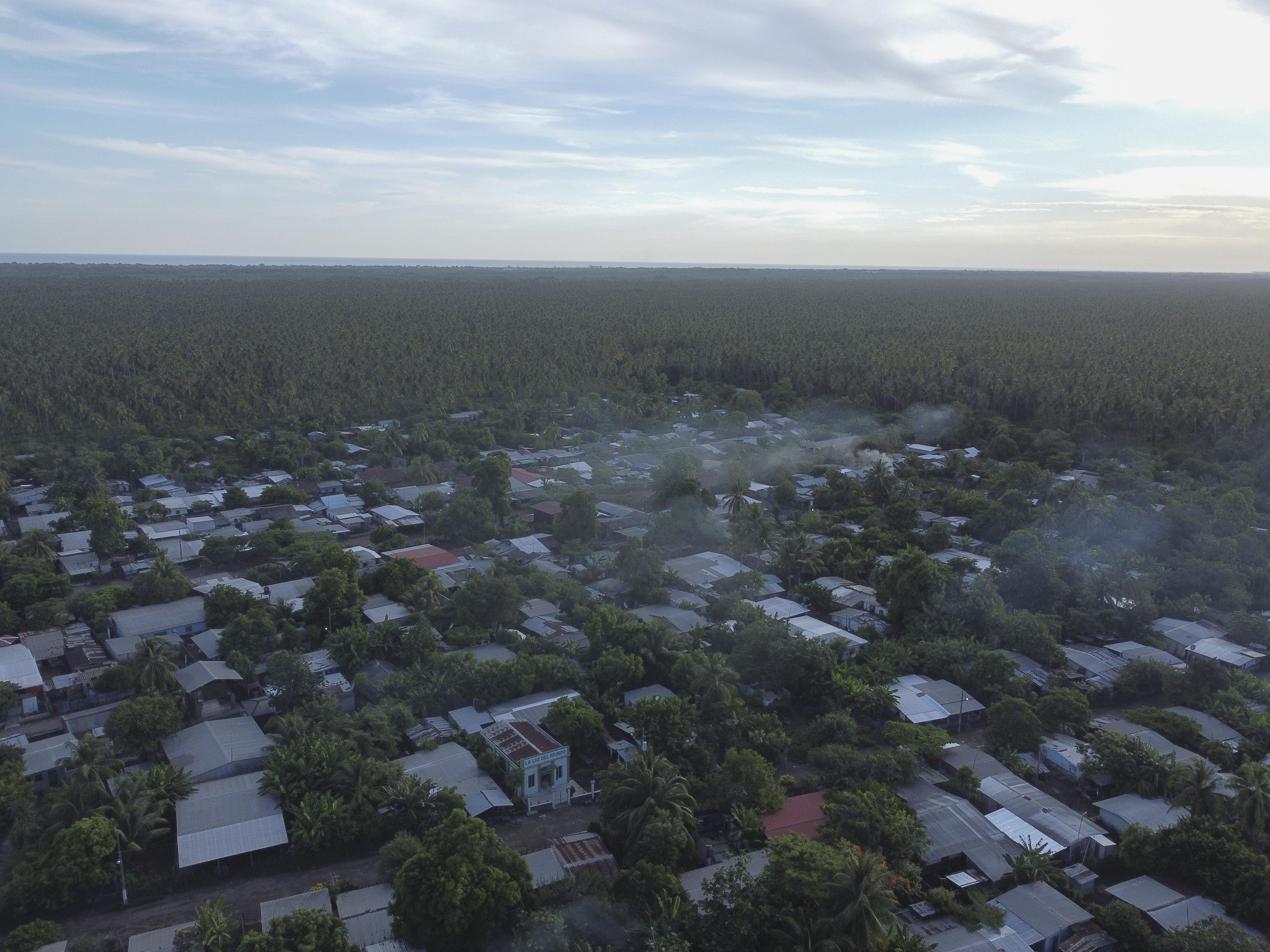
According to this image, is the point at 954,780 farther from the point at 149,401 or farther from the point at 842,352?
the point at 842,352

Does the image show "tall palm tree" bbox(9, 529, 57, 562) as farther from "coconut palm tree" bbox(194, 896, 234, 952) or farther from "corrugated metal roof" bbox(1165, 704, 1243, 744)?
"corrugated metal roof" bbox(1165, 704, 1243, 744)

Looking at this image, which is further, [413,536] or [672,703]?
[413,536]

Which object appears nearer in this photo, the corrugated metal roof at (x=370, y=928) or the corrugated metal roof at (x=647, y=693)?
the corrugated metal roof at (x=370, y=928)

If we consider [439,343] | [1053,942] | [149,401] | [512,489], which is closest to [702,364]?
[439,343]

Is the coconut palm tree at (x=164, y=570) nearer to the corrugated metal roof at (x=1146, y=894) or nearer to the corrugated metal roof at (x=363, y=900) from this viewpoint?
the corrugated metal roof at (x=363, y=900)

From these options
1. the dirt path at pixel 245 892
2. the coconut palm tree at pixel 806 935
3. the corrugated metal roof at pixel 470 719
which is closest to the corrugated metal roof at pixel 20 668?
the dirt path at pixel 245 892

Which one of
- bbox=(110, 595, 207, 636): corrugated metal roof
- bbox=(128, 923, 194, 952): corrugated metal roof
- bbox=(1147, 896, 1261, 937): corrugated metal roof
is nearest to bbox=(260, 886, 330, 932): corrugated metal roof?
bbox=(128, 923, 194, 952): corrugated metal roof
